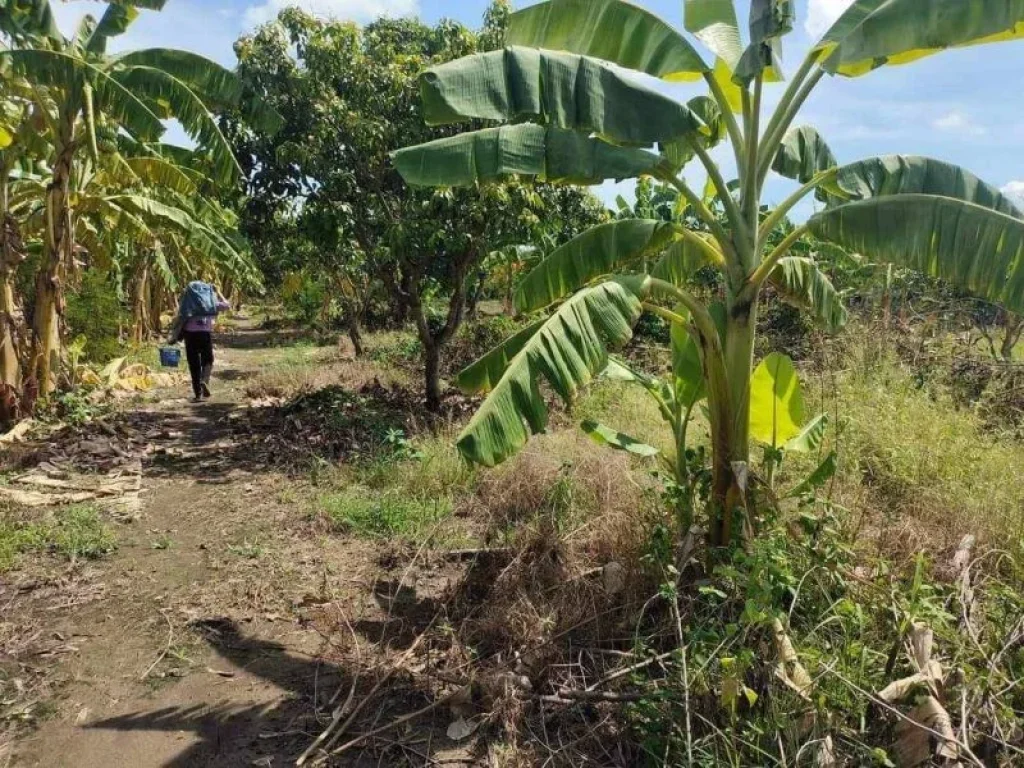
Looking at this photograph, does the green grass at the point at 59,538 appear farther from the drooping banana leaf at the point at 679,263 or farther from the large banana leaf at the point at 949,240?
the large banana leaf at the point at 949,240

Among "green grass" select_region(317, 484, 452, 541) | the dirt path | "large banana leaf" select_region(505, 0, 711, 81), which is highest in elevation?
"large banana leaf" select_region(505, 0, 711, 81)

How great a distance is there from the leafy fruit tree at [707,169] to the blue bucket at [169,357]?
32.7 feet

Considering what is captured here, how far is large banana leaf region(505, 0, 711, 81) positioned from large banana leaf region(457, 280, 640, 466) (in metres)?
1.32

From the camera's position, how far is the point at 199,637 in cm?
384

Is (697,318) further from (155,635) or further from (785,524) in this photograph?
(155,635)

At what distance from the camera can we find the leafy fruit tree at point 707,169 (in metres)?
3.13

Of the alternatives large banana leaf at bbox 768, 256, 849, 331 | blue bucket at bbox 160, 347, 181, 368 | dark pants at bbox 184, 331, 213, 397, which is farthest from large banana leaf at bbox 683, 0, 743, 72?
blue bucket at bbox 160, 347, 181, 368

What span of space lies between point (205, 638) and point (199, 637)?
0.04 metres

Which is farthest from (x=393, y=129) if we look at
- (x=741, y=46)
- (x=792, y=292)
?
(x=792, y=292)

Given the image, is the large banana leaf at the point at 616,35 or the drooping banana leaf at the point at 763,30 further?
the large banana leaf at the point at 616,35

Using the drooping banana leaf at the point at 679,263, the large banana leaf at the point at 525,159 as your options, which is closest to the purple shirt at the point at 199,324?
the large banana leaf at the point at 525,159

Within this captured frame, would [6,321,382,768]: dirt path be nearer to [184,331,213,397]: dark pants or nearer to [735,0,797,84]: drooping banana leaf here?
[184,331,213,397]: dark pants

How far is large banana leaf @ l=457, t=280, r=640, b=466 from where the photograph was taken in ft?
9.79

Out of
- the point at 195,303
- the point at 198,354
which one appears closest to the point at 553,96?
the point at 195,303
